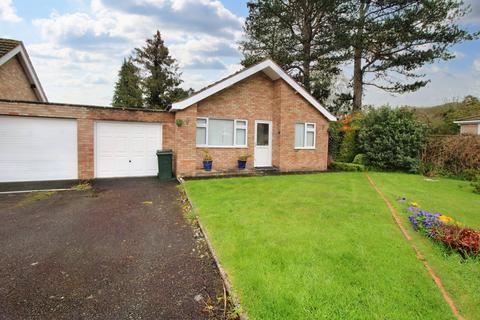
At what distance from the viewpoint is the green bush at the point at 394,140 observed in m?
12.4

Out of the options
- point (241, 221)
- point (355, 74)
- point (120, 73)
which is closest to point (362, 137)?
point (355, 74)

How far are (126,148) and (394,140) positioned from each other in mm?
12875

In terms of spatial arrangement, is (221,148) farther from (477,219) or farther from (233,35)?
(233,35)

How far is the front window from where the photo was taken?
11.0 meters

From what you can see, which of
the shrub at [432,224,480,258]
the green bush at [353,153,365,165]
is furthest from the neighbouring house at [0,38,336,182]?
the shrub at [432,224,480,258]

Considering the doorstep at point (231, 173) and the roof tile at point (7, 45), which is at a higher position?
the roof tile at point (7, 45)

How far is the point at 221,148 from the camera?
11406 mm

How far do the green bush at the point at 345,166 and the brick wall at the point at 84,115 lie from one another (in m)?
9.56

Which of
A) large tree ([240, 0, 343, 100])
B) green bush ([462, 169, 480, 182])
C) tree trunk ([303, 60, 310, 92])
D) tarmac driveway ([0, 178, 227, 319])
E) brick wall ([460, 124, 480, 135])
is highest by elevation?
large tree ([240, 0, 343, 100])

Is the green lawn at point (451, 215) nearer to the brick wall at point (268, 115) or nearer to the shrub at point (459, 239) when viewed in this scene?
the shrub at point (459, 239)

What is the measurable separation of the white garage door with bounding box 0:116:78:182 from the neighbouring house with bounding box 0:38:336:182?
3cm

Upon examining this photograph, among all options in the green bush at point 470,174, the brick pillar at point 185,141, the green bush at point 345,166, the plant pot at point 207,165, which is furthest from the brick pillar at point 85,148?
the green bush at point 470,174

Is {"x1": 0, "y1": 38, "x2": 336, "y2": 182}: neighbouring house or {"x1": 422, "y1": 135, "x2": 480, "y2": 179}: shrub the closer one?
{"x1": 0, "y1": 38, "x2": 336, "y2": 182}: neighbouring house

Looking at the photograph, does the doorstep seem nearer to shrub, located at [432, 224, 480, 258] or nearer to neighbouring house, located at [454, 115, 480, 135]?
shrub, located at [432, 224, 480, 258]
